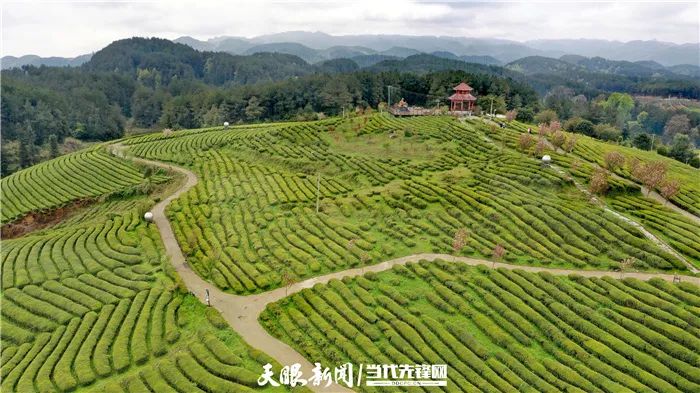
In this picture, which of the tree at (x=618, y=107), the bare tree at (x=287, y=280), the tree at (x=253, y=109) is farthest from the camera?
the tree at (x=618, y=107)

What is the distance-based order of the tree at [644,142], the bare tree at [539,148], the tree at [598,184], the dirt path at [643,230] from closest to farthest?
the dirt path at [643,230], the tree at [598,184], the bare tree at [539,148], the tree at [644,142]

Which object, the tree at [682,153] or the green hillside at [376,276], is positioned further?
the tree at [682,153]

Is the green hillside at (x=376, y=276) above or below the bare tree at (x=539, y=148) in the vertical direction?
below

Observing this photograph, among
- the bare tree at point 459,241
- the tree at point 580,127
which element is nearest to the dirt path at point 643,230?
the bare tree at point 459,241

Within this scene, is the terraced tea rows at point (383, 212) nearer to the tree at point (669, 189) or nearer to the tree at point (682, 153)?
the tree at point (669, 189)

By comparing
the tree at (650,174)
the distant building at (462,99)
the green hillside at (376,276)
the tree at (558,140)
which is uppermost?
the distant building at (462,99)

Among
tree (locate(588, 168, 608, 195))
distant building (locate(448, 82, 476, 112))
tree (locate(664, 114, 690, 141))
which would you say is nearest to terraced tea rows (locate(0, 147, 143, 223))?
distant building (locate(448, 82, 476, 112))

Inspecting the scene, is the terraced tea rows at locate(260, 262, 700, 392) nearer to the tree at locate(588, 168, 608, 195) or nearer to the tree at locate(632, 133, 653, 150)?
the tree at locate(588, 168, 608, 195)

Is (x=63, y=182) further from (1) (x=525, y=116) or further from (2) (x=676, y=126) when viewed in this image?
(2) (x=676, y=126)
